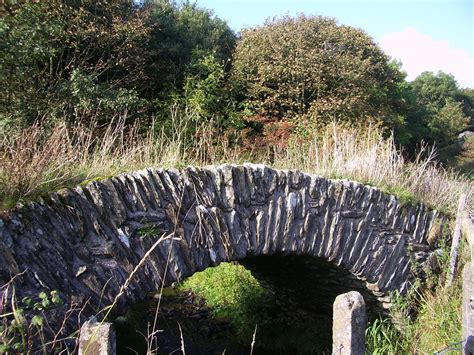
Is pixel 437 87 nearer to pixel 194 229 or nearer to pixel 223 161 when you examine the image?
pixel 223 161

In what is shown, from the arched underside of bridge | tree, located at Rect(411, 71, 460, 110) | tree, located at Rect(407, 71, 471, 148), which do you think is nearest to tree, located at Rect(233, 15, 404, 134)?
tree, located at Rect(407, 71, 471, 148)

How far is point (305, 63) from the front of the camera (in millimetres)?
11141

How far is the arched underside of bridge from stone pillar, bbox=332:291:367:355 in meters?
0.75

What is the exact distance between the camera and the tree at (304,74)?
35.8 feet

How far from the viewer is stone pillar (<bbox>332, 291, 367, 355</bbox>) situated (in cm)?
175

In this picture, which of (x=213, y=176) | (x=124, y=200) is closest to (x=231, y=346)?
(x=213, y=176)

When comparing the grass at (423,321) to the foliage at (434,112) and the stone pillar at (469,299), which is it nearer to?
the stone pillar at (469,299)

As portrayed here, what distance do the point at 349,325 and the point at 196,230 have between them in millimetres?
2246

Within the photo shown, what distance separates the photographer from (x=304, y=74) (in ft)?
36.3

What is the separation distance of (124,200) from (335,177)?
2.80m

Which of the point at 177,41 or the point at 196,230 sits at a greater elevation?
the point at 177,41

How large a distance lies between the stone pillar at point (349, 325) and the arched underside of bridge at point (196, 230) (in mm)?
747

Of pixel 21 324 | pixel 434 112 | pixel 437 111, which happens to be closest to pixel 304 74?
pixel 21 324

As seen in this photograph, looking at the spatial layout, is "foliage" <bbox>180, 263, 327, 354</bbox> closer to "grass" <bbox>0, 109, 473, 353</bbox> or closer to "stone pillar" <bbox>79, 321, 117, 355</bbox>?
"grass" <bbox>0, 109, 473, 353</bbox>
